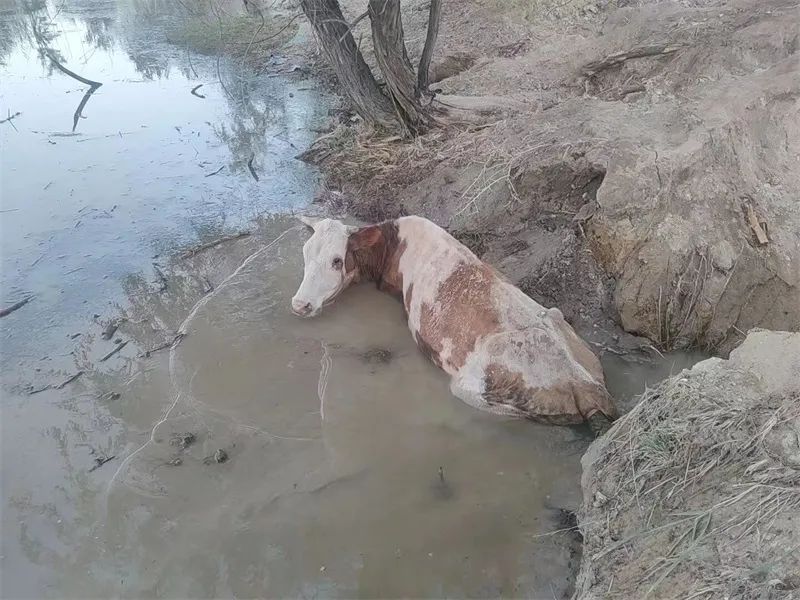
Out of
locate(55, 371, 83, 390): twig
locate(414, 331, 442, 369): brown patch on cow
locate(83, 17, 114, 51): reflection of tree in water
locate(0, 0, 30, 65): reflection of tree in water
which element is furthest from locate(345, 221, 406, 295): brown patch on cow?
locate(0, 0, 30, 65): reflection of tree in water

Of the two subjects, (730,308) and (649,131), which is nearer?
(730,308)

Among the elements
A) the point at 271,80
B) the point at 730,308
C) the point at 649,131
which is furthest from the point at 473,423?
the point at 271,80

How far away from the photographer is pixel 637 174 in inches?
210

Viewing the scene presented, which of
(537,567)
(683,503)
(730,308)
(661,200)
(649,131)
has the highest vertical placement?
(649,131)

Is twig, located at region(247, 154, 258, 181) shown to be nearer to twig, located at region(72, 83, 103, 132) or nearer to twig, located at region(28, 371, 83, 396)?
twig, located at region(72, 83, 103, 132)

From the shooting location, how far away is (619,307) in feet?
17.5

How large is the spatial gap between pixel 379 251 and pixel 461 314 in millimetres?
1422

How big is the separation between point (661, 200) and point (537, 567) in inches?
127

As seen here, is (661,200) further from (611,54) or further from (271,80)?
(271,80)

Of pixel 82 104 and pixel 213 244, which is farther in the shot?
pixel 82 104

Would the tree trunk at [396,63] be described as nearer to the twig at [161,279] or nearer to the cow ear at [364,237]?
the cow ear at [364,237]

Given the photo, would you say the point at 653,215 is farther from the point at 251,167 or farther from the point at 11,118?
the point at 11,118

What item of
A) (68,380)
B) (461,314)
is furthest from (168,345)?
(461,314)

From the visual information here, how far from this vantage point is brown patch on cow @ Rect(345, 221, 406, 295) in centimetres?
585
